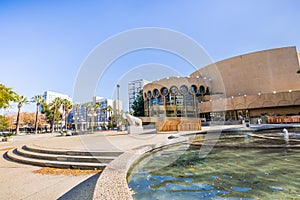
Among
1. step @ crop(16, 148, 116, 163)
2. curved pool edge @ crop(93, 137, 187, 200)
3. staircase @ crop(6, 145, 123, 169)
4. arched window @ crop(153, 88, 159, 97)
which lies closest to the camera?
curved pool edge @ crop(93, 137, 187, 200)

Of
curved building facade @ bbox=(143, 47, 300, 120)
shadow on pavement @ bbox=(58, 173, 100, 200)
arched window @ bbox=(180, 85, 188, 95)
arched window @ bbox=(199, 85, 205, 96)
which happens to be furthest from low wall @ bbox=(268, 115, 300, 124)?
shadow on pavement @ bbox=(58, 173, 100, 200)

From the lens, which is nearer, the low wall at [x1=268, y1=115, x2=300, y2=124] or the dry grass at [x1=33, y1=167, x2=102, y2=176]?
the dry grass at [x1=33, y1=167, x2=102, y2=176]

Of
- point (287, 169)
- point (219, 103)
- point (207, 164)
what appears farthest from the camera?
point (219, 103)

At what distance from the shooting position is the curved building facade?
37594mm

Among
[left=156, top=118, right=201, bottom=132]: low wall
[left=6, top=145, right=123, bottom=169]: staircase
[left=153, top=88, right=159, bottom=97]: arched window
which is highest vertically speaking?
[left=153, top=88, right=159, bottom=97]: arched window

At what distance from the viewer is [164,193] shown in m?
3.40

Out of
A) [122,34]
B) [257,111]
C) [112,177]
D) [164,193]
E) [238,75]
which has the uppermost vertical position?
[238,75]

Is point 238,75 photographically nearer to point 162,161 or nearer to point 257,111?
point 257,111

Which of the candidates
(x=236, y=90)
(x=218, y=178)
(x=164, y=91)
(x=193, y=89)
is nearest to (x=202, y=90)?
(x=193, y=89)

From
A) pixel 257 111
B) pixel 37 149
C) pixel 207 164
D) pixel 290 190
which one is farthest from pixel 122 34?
pixel 257 111

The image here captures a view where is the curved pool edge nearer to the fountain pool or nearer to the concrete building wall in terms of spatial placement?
the fountain pool

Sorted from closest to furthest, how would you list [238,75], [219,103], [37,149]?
[37,149], [219,103], [238,75]

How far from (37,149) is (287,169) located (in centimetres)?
881

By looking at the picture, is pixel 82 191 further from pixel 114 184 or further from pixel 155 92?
pixel 155 92
